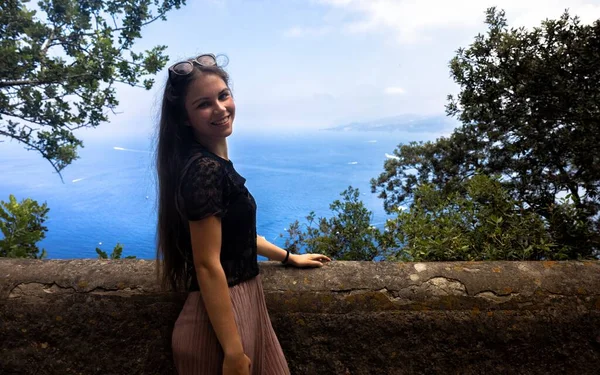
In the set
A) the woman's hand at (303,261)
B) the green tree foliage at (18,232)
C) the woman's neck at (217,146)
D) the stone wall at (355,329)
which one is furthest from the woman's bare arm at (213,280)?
the green tree foliage at (18,232)

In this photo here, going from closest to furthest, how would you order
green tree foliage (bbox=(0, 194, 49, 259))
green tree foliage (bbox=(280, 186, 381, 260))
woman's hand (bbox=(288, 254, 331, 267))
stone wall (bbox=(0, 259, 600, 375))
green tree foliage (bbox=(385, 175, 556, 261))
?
stone wall (bbox=(0, 259, 600, 375)) → woman's hand (bbox=(288, 254, 331, 267)) → green tree foliage (bbox=(385, 175, 556, 261)) → green tree foliage (bbox=(0, 194, 49, 259)) → green tree foliage (bbox=(280, 186, 381, 260))

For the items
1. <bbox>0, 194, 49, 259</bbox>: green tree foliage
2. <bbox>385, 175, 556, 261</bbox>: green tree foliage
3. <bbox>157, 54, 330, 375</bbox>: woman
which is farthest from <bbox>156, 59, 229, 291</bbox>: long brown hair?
<bbox>0, 194, 49, 259</bbox>: green tree foliage

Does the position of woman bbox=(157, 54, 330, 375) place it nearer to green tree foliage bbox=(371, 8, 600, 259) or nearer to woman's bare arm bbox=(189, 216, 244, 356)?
woman's bare arm bbox=(189, 216, 244, 356)

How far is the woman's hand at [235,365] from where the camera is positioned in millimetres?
1123

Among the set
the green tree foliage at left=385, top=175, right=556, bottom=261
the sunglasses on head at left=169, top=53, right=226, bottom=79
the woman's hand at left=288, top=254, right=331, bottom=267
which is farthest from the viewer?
the green tree foliage at left=385, top=175, right=556, bottom=261

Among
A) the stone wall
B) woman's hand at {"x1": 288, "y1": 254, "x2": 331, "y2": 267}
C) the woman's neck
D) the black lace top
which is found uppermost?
the woman's neck

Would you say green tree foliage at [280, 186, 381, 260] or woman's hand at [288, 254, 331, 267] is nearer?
woman's hand at [288, 254, 331, 267]

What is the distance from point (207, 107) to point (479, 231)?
1.81 m

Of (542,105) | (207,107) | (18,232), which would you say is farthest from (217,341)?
(542,105)

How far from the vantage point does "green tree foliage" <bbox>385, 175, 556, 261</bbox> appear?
2172 mm

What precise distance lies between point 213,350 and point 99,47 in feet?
14.5

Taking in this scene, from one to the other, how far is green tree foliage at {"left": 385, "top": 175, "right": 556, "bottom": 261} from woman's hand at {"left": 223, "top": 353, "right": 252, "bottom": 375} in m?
1.39

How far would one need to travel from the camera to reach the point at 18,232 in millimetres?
2871

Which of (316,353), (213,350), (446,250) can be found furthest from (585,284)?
(213,350)
